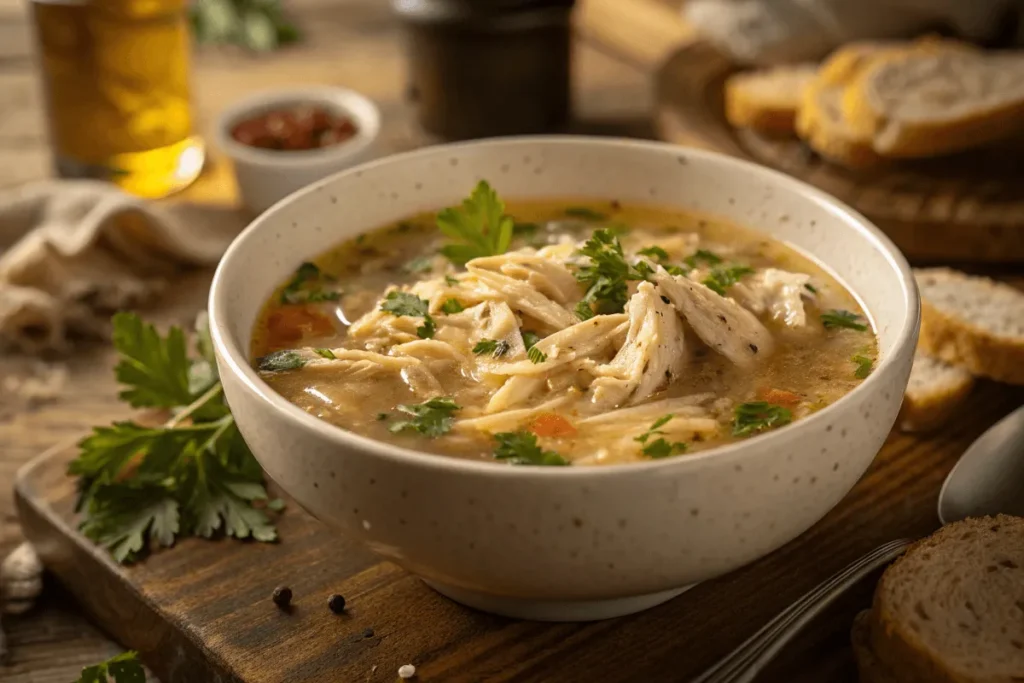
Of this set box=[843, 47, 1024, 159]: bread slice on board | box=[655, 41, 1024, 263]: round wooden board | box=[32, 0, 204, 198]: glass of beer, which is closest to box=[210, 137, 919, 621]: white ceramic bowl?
box=[655, 41, 1024, 263]: round wooden board

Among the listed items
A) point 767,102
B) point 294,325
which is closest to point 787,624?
point 294,325

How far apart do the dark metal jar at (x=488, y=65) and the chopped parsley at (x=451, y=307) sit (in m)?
2.59

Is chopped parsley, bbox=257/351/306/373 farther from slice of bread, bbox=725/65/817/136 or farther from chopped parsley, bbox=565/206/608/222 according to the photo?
slice of bread, bbox=725/65/817/136

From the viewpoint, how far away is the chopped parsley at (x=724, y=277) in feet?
10.6

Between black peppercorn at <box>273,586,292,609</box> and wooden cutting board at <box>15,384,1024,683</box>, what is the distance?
0.06 feet

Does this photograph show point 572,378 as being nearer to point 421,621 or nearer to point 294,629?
point 421,621

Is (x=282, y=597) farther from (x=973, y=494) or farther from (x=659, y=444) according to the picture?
(x=973, y=494)

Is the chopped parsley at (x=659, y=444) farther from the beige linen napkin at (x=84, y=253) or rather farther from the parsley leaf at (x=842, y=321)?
the beige linen napkin at (x=84, y=253)

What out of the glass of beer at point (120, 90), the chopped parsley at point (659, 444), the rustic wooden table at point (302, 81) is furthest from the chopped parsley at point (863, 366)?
the glass of beer at point (120, 90)

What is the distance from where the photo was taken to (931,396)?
364 cm

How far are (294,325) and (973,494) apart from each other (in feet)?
6.01

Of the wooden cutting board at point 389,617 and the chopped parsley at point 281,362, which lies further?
the chopped parsley at point 281,362

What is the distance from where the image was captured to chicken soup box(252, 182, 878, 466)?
281 cm

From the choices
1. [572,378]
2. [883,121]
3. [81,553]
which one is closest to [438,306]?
[572,378]
